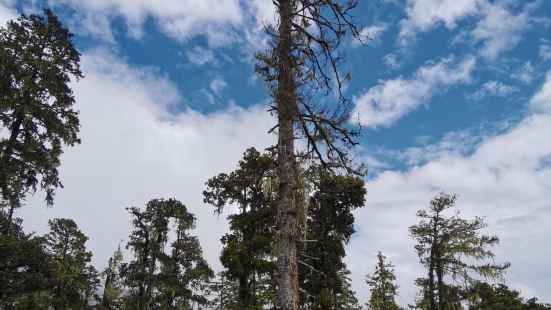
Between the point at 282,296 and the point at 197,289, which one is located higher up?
the point at 197,289

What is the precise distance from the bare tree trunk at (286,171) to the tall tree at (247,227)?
27.4 feet

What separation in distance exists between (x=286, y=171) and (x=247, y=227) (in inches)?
526

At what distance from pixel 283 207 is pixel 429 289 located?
20.1m

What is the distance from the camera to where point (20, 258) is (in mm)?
19094

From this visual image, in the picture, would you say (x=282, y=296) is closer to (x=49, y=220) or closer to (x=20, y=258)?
(x=20, y=258)

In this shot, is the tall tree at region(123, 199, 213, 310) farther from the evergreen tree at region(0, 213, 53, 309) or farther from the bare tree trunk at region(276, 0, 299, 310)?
the bare tree trunk at region(276, 0, 299, 310)

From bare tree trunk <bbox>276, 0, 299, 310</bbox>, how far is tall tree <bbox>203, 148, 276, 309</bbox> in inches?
329

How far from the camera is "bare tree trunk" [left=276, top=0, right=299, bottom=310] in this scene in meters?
6.48

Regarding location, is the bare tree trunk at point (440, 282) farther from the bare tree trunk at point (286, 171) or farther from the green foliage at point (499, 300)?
the bare tree trunk at point (286, 171)

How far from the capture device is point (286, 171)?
6988 mm

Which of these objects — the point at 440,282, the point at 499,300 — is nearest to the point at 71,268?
the point at 440,282

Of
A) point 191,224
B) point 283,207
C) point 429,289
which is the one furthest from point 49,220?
point 283,207

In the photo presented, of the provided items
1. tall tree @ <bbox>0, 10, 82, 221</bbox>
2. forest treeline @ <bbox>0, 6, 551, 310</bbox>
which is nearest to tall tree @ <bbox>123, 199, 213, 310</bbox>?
forest treeline @ <bbox>0, 6, 551, 310</bbox>

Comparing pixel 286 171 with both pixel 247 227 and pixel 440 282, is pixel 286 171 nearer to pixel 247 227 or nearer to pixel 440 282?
pixel 247 227
